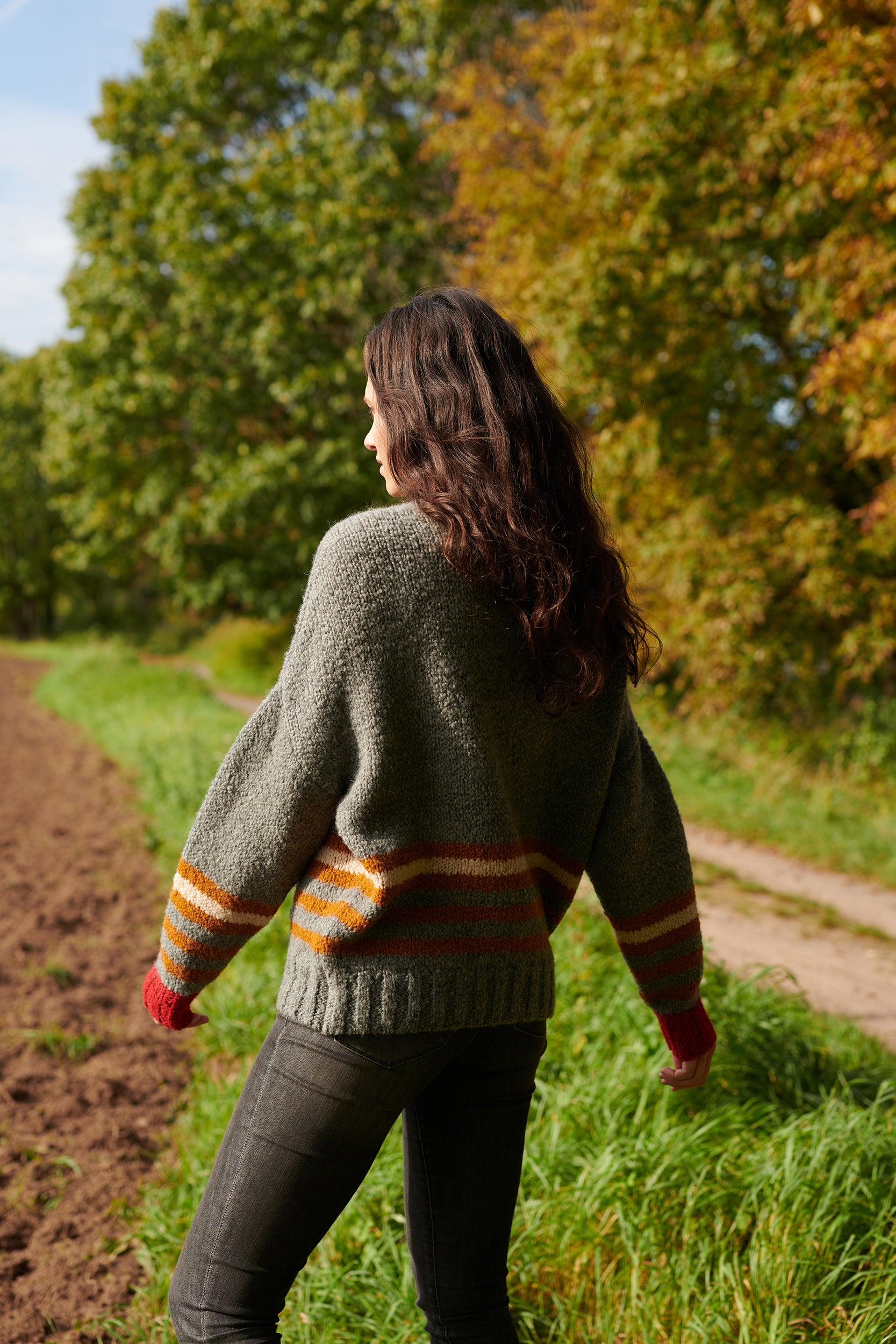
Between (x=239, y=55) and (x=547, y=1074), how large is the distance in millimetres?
14348

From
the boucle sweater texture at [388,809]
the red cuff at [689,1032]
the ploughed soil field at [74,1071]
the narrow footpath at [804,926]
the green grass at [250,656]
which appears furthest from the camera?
the green grass at [250,656]

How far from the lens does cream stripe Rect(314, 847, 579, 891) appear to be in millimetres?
1335

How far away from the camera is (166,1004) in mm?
1477

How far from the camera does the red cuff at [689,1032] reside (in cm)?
171

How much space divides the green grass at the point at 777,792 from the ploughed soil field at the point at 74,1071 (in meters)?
4.25

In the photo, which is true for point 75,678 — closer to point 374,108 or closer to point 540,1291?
point 374,108

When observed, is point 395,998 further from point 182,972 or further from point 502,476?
point 502,476

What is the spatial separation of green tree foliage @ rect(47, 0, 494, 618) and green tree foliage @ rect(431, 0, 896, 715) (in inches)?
105

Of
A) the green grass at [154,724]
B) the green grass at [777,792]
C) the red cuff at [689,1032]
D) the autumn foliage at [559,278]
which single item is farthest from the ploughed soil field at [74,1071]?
the green grass at [777,792]

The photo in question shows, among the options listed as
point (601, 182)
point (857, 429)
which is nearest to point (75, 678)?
point (601, 182)

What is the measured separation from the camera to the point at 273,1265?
134 cm

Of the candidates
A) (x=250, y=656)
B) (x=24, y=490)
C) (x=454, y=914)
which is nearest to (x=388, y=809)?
(x=454, y=914)

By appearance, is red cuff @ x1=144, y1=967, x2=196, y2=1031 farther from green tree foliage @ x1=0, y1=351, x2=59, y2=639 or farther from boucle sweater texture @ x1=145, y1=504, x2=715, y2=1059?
green tree foliage @ x1=0, y1=351, x2=59, y2=639

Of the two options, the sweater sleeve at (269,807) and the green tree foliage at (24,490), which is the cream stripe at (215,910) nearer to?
the sweater sleeve at (269,807)
